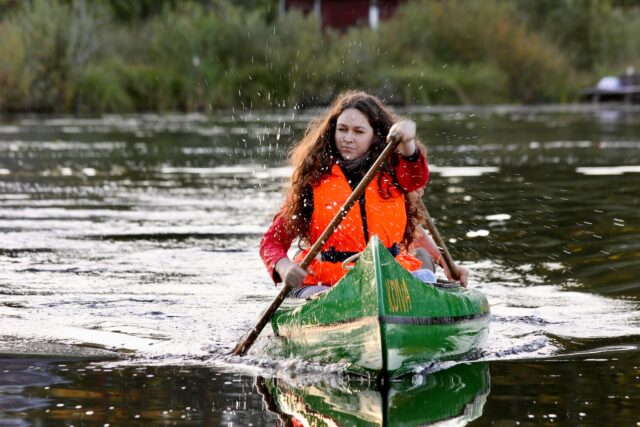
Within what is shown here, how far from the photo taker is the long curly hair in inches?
278

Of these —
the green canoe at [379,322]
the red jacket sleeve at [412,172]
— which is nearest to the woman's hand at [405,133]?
the red jacket sleeve at [412,172]

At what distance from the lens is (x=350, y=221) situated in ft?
22.7

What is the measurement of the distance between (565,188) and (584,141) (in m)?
8.85

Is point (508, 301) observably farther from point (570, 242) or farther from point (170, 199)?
point (170, 199)

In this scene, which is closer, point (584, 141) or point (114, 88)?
point (584, 141)

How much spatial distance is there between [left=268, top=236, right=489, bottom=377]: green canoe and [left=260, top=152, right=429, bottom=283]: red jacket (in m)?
0.33

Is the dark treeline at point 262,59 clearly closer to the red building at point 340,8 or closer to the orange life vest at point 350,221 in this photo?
the red building at point 340,8

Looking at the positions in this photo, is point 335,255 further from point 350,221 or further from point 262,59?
point 262,59

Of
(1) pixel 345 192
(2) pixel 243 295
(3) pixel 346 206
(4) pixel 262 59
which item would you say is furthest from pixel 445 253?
(4) pixel 262 59

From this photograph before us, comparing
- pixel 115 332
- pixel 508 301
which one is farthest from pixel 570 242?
pixel 115 332

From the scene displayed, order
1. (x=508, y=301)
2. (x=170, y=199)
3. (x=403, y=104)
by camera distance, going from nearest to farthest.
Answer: (x=508, y=301) < (x=170, y=199) < (x=403, y=104)

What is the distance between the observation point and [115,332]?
788cm

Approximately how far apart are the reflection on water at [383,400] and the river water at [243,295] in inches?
0.6

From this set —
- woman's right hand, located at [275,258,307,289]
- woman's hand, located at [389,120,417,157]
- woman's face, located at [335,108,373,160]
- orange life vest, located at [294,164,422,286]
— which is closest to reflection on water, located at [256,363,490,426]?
woman's right hand, located at [275,258,307,289]
